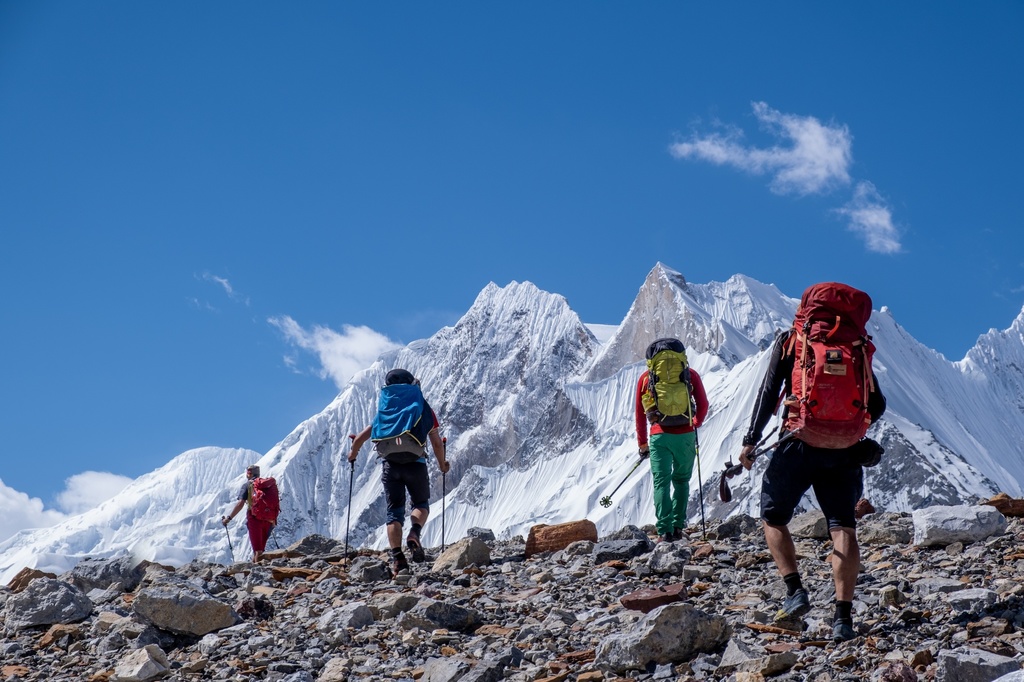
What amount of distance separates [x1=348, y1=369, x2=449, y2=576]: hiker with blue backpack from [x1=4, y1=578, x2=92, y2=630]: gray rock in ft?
10.4

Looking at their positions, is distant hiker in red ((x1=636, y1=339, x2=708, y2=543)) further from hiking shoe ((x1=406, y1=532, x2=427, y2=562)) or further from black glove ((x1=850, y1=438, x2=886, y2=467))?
black glove ((x1=850, y1=438, x2=886, y2=467))

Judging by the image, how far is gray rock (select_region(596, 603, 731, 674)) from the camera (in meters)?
6.44

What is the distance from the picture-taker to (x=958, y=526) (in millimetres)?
8758

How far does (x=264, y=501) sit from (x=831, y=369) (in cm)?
1256

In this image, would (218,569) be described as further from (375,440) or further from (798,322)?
(798,322)

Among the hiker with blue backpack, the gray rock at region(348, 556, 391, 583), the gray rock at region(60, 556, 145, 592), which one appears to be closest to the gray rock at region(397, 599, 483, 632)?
the gray rock at region(348, 556, 391, 583)

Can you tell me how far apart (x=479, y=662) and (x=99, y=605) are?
582 cm

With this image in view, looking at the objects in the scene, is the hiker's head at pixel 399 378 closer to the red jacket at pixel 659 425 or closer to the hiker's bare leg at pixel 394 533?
the hiker's bare leg at pixel 394 533

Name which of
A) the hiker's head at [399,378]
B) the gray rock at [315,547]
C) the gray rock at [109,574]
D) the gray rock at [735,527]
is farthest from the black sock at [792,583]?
the gray rock at [109,574]

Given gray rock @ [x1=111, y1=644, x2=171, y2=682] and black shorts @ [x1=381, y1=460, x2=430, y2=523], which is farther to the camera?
black shorts @ [x1=381, y1=460, x2=430, y2=523]

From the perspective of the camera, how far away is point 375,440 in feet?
37.5

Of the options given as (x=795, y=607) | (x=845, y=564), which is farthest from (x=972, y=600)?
(x=795, y=607)

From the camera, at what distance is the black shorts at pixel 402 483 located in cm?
1134

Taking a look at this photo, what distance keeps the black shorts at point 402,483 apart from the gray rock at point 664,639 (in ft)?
16.2
